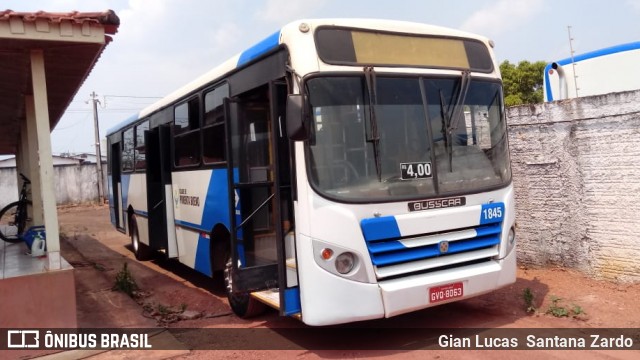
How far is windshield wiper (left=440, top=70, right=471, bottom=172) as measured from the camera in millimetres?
4938

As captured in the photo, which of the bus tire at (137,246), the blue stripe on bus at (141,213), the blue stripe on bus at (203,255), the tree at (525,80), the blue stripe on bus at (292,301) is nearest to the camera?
the blue stripe on bus at (292,301)

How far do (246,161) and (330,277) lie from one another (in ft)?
5.59

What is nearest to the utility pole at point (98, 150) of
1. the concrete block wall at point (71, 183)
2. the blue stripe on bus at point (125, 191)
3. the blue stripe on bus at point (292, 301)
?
the concrete block wall at point (71, 183)

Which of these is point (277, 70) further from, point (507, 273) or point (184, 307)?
point (184, 307)

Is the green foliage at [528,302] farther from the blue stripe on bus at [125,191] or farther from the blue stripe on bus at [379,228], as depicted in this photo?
the blue stripe on bus at [125,191]

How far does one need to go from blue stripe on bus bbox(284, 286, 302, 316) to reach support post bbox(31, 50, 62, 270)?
241 cm

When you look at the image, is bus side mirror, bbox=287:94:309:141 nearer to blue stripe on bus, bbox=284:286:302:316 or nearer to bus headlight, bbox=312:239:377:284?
bus headlight, bbox=312:239:377:284

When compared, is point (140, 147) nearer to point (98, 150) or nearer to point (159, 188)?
point (159, 188)

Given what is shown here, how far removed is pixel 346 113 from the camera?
180 inches

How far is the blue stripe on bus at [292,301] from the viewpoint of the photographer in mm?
4660

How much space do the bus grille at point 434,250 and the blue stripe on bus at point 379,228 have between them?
0.06 meters

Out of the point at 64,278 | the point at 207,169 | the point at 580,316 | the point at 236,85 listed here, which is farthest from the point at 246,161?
the point at 580,316

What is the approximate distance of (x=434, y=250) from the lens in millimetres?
4746

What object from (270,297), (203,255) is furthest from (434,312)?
(203,255)
